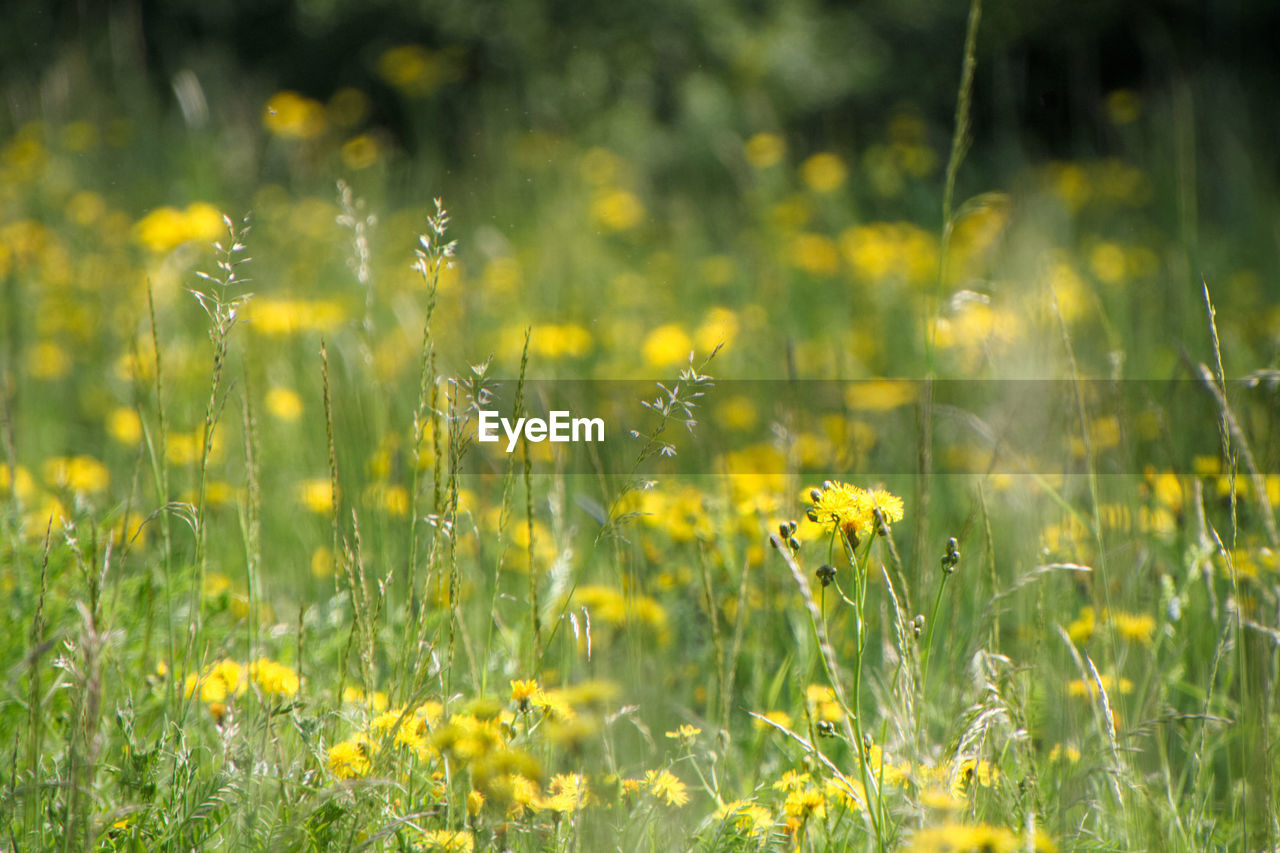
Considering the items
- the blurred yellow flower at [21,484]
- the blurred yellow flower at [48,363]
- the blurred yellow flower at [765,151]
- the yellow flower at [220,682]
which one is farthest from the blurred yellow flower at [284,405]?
the blurred yellow flower at [765,151]

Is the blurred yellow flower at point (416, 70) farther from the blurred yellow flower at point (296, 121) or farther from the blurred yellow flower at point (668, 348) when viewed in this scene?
the blurred yellow flower at point (668, 348)

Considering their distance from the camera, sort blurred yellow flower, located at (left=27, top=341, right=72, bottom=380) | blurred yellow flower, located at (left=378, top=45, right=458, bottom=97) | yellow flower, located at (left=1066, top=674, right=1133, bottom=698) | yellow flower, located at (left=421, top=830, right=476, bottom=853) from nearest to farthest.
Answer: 1. yellow flower, located at (left=421, top=830, right=476, bottom=853)
2. yellow flower, located at (left=1066, top=674, right=1133, bottom=698)
3. blurred yellow flower, located at (left=27, top=341, right=72, bottom=380)
4. blurred yellow flower, located at (left=378, top=45, right=458, bottom=97)

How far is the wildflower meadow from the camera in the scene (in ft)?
3.08

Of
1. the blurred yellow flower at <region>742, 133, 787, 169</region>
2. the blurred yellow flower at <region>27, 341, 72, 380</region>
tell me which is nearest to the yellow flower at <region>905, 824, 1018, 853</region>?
the blurred yellow flower at <region>27, 341, 72, 380</region>

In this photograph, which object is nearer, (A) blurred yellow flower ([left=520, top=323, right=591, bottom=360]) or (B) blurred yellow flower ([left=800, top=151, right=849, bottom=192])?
(A) blurred yellow flower ([left=520, top=323, right=591, bottom=360])

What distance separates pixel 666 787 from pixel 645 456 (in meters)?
0.30

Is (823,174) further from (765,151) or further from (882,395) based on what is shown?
(882,395)

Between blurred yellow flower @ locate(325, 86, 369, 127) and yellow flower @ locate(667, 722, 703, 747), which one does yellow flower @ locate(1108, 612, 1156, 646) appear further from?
blurred yellow flower @ locate(325, 86, 369, 127)

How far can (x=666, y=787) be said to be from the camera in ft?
3.10

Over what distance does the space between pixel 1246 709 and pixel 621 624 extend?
71 centimetres

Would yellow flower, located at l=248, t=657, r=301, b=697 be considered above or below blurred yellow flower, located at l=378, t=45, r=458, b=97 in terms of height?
below

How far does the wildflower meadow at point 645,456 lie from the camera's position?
0.94m

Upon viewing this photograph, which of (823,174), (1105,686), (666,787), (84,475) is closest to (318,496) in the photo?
(84,475)

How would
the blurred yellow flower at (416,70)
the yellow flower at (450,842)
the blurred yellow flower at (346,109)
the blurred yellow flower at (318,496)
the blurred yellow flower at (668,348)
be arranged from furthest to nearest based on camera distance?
the blurred yellow flower at (346,109) < the blurred yellow flower at (416,70) < the blurred yellow flower at (668,348) < the blurred yellow flower at (318,496) < the yellow flower at (450,842)
